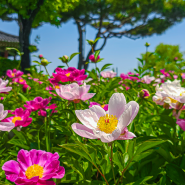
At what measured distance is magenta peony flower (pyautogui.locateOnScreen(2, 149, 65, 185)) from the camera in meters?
0.48

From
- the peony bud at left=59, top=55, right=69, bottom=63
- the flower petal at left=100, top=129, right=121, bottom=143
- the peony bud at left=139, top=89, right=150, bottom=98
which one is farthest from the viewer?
the peony bud at left=59, top=55, right=69, bottom=63

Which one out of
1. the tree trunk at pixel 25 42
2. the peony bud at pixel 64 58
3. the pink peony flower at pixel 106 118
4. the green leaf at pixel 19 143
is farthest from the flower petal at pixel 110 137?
the tree trunk at pixel 25 42

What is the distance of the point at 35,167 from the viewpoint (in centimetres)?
52

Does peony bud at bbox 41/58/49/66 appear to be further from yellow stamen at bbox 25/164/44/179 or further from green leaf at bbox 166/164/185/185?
green leaf at bbox 166/164/185/185

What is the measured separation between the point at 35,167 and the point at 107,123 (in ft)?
0.78

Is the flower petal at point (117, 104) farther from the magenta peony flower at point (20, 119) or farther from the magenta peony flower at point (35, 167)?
the magenta peony flower at point (20, 119)

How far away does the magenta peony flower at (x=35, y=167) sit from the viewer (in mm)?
480

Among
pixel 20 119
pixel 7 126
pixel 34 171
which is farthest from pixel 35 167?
pixel 20 119

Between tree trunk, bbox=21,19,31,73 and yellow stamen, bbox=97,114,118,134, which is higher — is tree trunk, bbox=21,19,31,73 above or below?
above

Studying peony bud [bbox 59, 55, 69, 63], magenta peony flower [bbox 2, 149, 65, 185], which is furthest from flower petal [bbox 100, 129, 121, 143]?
peony bud [bbox 59, 55, 69, 63]

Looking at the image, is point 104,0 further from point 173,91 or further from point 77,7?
point 173,91

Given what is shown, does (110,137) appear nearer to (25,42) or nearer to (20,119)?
(20,119)

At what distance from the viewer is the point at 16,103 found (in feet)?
5.37

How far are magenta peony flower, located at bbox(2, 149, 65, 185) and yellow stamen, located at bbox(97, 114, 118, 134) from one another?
0.15 m
